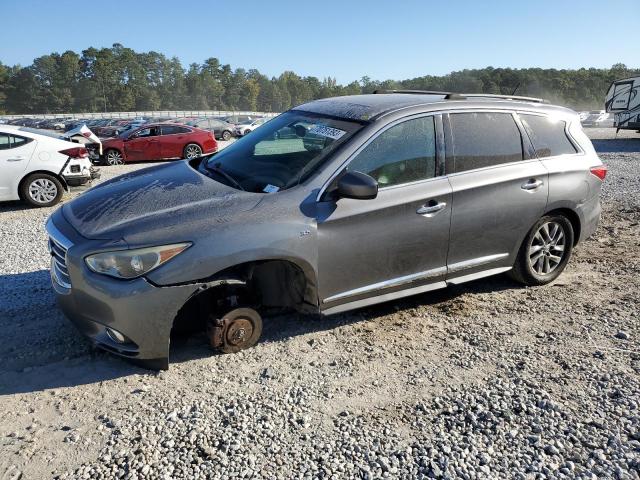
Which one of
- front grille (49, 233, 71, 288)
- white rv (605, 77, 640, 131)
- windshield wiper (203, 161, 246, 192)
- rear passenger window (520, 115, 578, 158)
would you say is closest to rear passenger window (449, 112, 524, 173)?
rear passenger window (520, 115, 578, 158)

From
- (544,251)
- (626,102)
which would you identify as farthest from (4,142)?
(626,102)

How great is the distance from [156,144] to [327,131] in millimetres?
16490

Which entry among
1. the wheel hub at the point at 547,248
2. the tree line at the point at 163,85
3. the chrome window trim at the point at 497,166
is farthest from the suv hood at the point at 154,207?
the tree line at the point at 163,85

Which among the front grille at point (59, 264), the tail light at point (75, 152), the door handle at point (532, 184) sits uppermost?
the door handle at point (532, 184)

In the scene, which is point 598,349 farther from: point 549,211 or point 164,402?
point 164,402

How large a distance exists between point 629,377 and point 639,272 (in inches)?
93.2

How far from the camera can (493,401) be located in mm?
3123

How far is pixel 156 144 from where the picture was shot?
1900 centimetres

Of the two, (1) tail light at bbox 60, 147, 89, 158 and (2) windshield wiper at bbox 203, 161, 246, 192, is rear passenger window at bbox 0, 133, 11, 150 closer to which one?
(1) tail light at bbox 60, 147, 89, 158

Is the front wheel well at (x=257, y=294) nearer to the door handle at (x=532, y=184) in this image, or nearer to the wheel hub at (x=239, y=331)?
the wheel hub at (x=239, y=331)

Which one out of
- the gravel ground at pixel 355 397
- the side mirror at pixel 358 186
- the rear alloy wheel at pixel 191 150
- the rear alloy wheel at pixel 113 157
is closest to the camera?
the gravel ground at pixel 355 397

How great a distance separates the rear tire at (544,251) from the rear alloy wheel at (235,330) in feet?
8.46

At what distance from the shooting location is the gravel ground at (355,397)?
2621mm

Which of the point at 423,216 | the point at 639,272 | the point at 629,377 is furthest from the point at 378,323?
the point at 639,272
